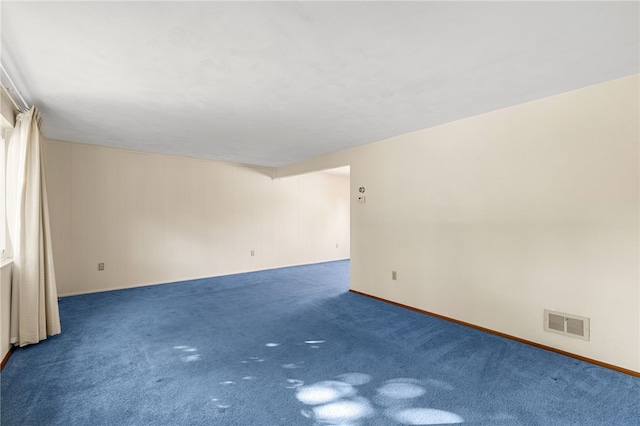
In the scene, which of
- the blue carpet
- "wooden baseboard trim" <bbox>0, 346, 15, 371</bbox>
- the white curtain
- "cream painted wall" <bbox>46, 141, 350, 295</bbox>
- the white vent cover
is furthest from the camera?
"cream painted wall" <bbox>46, 141, 350, 295</bbox>

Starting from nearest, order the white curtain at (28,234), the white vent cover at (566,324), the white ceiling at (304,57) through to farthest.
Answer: the white ceiling at (304,57), the white vent cover at (566,324), the white curtain at (28,234)

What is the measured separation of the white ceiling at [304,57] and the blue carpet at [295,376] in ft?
7.52

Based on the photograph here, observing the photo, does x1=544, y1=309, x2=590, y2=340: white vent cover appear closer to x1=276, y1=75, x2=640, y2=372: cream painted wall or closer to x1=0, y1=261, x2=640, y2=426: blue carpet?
x1=276, y1=75, x2=640, y2=372: cream painted wall

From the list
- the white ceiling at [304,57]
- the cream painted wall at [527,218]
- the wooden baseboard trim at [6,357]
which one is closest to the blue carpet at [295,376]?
the wooden baseboard trim at [6,357]

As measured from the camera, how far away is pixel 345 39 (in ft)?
5.79

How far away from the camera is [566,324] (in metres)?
2.52

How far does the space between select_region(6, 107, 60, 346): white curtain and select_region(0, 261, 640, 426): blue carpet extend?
0.74 ft

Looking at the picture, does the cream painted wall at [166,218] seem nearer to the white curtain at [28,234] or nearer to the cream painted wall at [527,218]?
the white curtain at [28,234]

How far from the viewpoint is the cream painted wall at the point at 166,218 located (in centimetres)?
439

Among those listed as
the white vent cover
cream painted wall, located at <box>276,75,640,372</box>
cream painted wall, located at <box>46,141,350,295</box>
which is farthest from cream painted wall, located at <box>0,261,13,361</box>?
the white vent cover

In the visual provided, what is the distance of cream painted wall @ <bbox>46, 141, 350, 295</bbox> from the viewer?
4387 millimetres

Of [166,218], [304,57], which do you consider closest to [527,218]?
[304,57]

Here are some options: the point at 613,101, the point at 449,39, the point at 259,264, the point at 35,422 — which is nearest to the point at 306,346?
the point at 35,422

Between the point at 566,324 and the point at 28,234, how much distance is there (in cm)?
493
